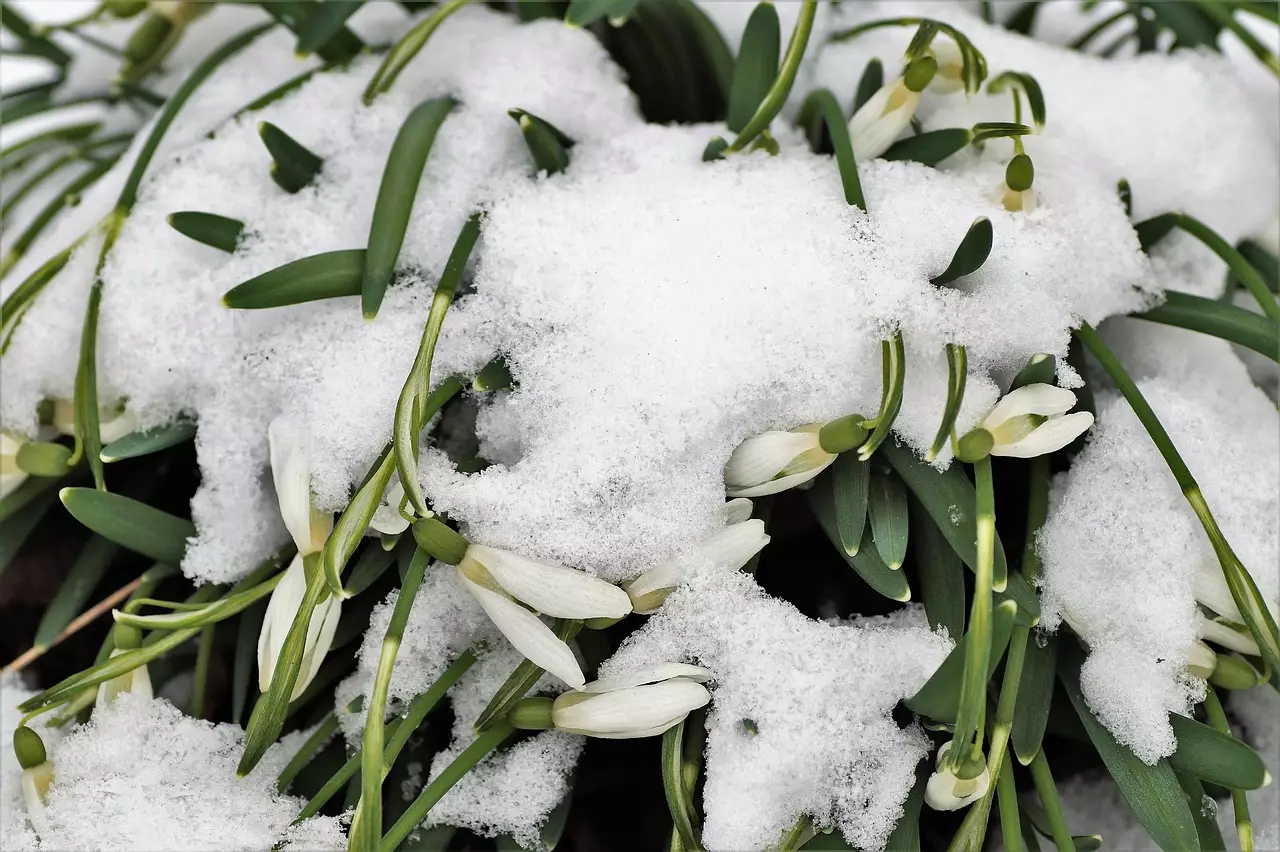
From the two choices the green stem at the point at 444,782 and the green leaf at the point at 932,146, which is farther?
the green leaf at the point at 932,146

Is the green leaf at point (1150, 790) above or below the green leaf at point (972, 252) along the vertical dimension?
below

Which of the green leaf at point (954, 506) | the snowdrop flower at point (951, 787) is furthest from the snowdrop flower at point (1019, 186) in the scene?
the snowdrop flower at point (951, 787)

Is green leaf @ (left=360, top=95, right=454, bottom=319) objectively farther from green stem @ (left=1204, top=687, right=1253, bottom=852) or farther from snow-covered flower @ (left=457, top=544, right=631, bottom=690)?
green stem @ (left=1204, top=687, right=1253, bottom=852)

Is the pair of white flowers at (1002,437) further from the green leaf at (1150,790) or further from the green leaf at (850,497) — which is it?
the green leaf at (1150,790)

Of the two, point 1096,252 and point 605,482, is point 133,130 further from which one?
point 1096,252

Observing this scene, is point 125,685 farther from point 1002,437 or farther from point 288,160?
point 1002,437

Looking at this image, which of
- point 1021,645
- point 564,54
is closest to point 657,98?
point 564,54
